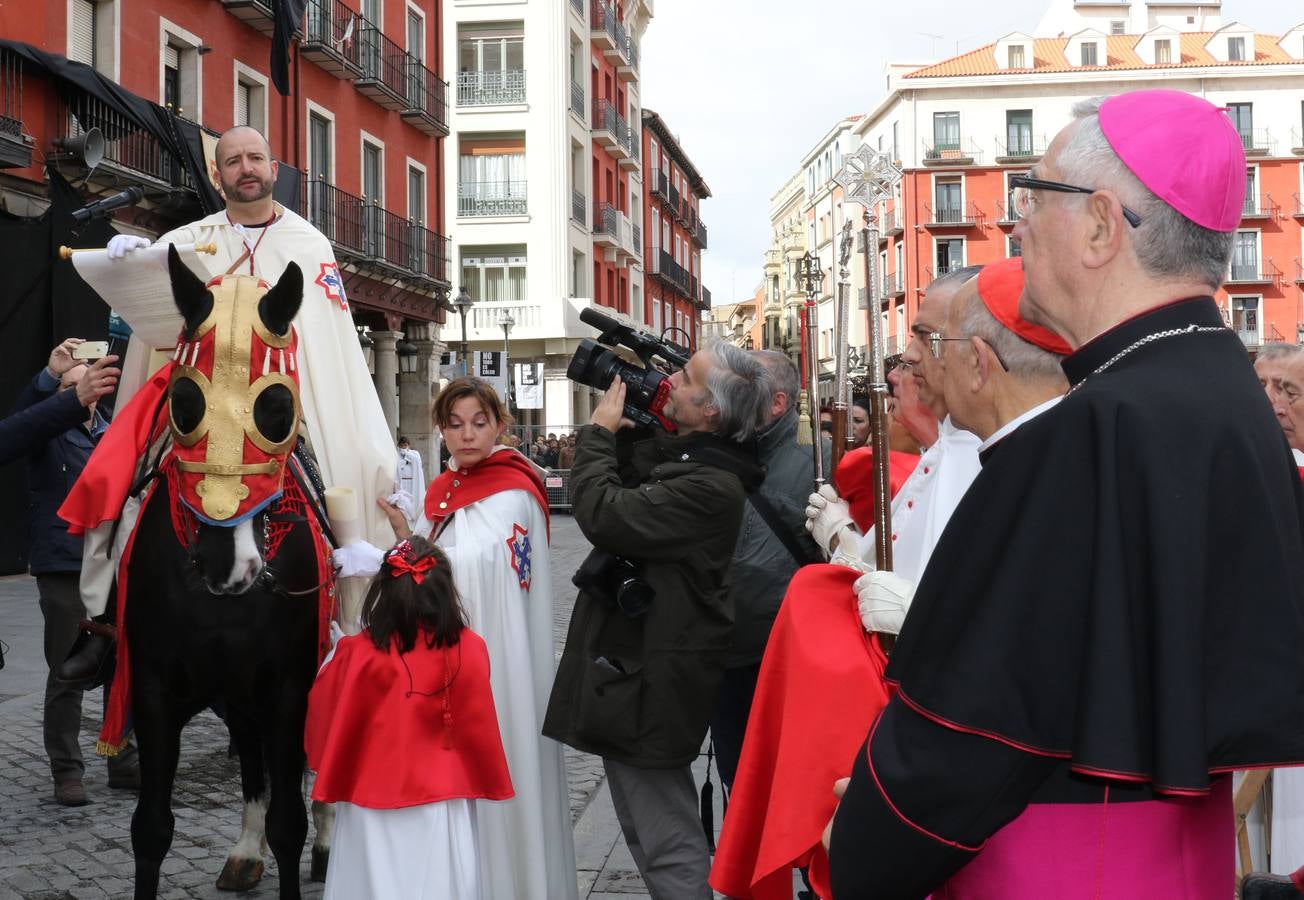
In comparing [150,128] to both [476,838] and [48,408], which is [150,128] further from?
[476,838]

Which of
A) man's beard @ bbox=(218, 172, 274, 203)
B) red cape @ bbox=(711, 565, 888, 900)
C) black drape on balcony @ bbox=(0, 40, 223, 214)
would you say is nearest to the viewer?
red cape @ bbox=(711, 565, 888, 900)

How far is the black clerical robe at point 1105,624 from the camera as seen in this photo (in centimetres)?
160

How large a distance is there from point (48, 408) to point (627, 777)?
8.91ft

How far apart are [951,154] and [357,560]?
188 feet

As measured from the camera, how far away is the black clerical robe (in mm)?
1599

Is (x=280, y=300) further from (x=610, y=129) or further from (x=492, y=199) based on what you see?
(x=610, y=129)

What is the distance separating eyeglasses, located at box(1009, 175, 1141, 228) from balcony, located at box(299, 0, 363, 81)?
949 inches

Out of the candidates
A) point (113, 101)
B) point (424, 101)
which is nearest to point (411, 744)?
point (113, 101)

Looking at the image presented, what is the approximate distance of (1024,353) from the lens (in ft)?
7.83

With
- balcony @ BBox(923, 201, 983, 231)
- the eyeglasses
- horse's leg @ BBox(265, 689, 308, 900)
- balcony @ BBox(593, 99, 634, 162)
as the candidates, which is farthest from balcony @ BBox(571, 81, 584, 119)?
the eyeglasses

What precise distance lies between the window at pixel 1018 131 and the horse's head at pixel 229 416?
58.6 meters

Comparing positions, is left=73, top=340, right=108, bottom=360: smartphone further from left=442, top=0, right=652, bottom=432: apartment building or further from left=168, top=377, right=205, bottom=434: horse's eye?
left=442, top=0, right=652, bottom=432: apartment building

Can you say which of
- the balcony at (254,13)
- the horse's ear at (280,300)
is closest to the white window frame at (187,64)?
the balcony at (254,13)

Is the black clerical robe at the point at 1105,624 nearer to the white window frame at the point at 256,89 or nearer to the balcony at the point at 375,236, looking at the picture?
the white window frame at the point at 256,89
